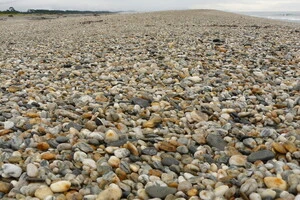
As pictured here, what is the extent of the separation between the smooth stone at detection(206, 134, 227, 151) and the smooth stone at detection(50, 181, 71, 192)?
1604 millimetres

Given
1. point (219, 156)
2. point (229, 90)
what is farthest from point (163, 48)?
point (219, 156)

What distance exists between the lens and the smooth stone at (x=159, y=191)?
8.68ft

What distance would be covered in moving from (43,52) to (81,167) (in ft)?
24.8

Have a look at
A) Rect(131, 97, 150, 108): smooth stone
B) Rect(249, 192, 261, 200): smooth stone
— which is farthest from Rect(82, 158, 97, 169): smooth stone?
Rect(131, 97, 150, 108): smooth stone

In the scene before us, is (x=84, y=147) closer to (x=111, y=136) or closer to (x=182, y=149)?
(x=111, y=136)

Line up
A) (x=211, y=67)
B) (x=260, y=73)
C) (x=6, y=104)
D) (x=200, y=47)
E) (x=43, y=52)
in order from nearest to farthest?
(x=6, y=104)
(x=260, y=73)
(x=211, y=67)
(x=200, y=47)
(x=43, y=52)

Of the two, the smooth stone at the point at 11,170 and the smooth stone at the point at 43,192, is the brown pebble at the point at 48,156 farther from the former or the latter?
the smooth stone at the point at 43,192

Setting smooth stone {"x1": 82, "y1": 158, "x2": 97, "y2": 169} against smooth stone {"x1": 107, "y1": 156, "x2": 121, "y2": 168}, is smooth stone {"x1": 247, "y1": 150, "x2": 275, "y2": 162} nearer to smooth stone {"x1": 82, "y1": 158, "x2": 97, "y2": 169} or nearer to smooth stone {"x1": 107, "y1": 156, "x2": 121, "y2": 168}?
smooth stone {"x1": 107, "y1": 156, "x2": 121, "y2": 168}

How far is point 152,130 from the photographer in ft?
12.6

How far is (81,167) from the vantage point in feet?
9.94

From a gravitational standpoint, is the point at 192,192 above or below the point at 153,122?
below

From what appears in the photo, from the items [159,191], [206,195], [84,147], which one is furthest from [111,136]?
[206,195]

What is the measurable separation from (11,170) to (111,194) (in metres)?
0.96

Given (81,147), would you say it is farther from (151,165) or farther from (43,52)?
(43,52)
